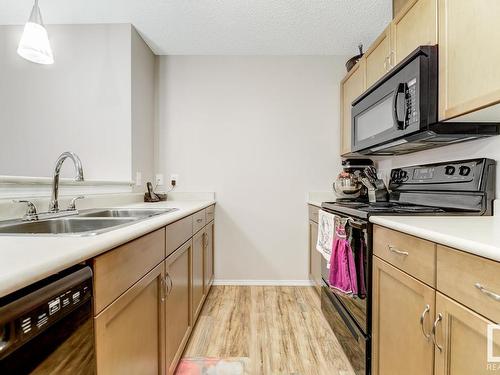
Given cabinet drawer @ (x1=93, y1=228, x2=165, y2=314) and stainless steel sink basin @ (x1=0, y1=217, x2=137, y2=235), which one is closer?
cabinet drawer @ (x1=93, y1=228, x2=165, y2=314)

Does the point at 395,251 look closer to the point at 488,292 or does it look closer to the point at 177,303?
the point at 488,292

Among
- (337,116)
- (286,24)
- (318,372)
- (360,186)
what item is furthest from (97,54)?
(318,372)

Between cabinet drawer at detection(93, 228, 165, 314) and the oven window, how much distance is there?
55.7 inches

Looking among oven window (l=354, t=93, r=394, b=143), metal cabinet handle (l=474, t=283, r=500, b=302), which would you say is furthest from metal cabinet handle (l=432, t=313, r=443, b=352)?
oven window (l=354, t=93, r=394, b=143)

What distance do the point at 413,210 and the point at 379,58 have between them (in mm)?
1122

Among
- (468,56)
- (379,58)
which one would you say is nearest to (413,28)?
(379,58)

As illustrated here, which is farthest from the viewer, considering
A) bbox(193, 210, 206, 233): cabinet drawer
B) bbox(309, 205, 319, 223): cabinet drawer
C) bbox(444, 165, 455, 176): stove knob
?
bbox(309, 205, 319, 223): cabinet drawer

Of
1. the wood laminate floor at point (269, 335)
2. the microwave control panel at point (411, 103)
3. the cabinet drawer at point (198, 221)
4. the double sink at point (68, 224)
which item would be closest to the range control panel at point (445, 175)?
the microwave control panel at point (411, 103)

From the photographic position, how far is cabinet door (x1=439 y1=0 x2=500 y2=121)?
1.01m

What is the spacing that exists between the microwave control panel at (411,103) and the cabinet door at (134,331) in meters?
1.37

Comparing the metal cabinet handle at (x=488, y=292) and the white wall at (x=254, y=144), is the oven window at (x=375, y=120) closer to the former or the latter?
the white wall at (x=254, y=144)

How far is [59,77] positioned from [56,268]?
2.26 meters

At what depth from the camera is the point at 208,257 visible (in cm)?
248

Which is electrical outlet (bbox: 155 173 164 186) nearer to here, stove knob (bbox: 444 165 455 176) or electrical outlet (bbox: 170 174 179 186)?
electrical outlet (bbox: 170 174 179 186)
